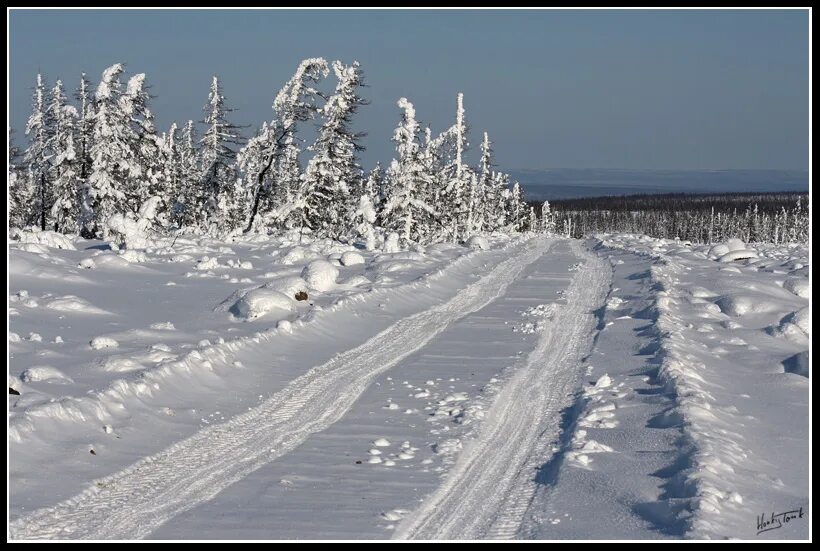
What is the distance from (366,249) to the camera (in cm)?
3228

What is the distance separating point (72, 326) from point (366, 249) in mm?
19460

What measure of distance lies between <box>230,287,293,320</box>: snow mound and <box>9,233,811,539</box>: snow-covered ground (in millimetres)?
41

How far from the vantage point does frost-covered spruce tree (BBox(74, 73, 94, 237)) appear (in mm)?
36125

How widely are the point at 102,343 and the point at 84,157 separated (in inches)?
1155

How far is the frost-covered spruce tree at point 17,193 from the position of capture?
4528 cm

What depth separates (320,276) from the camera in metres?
18.8

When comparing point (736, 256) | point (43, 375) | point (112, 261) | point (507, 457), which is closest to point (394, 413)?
point (507, 457)

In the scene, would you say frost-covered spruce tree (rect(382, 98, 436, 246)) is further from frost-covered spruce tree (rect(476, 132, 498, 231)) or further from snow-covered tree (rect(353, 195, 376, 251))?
frost-covered spruce tree (rect(476, 132, 498, 231))

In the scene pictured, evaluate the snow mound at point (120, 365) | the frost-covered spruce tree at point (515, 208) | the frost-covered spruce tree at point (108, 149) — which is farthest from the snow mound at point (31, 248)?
the frost-covered spruce tree at point (515, 208)

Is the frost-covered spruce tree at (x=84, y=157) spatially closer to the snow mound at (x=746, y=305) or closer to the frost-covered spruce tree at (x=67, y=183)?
the frost-covered spruce tree at (x=67, y=183)

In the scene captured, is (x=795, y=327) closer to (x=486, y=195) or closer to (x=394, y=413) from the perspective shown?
(x=394, y=413)

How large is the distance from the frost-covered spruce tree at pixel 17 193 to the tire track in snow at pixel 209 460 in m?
34.6

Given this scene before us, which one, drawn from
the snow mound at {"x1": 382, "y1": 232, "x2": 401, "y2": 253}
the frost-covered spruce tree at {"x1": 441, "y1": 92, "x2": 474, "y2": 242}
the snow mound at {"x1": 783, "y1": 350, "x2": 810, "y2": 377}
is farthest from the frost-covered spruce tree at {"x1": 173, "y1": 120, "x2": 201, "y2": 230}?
the snow mound at {"x1": 783, "y1": 350, "x2": 810, "y2": 377}

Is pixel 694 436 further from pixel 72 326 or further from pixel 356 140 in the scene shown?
pixel 356 140
